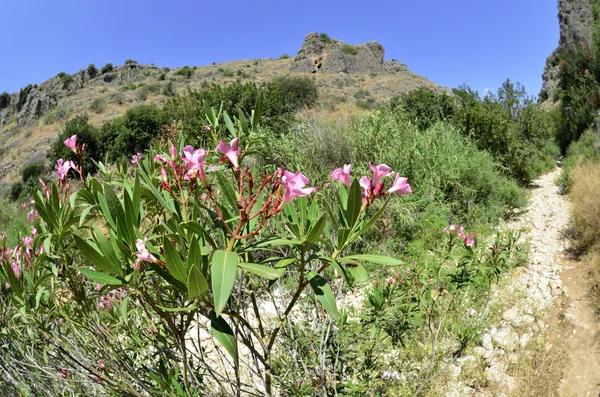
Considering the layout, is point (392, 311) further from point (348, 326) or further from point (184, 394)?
point (184, 394)

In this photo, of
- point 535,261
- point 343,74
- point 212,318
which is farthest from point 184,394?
point 343,74

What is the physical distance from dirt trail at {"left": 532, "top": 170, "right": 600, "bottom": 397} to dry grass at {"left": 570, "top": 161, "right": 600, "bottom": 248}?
0.28 m

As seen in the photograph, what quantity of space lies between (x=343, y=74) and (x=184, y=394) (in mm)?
29606

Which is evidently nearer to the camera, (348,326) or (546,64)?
(348,326)

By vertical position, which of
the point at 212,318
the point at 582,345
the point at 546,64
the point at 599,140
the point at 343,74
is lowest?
the point at 582,345

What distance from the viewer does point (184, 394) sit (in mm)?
1022

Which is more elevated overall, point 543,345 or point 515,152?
point 515,152

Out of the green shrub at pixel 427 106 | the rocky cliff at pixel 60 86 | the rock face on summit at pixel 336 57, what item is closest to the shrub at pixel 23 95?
the rocky cliff at pixel 60 86

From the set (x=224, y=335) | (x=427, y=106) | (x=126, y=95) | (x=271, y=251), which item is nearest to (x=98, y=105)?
(x=126, y=95)

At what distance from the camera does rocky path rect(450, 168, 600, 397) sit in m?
2.42

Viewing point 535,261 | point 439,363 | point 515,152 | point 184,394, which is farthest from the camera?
point 515,152

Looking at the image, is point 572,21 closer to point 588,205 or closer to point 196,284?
point 588,205

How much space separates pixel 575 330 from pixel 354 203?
3267mm

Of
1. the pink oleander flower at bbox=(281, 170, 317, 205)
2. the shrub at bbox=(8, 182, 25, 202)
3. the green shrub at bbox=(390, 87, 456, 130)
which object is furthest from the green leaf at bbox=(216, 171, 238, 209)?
the shrub at bbox=(8, 182, 25, 202)
